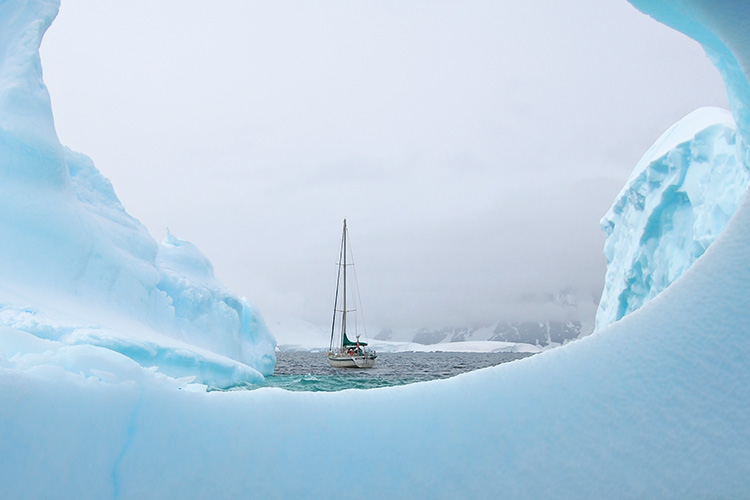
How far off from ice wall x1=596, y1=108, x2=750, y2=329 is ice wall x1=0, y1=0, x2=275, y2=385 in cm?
1220

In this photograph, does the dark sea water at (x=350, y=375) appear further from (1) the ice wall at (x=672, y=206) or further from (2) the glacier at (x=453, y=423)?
(2) the glacier at (x=453, y=423)

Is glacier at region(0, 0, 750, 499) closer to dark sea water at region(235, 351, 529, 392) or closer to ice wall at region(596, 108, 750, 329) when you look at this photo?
ice wall at region(596, 108, 750, 329)

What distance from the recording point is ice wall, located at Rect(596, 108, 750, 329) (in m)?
11.1

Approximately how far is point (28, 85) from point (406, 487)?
13576 mm

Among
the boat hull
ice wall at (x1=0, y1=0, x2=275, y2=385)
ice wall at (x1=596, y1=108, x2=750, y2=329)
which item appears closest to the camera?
ice wall at (x1=0, y1=0, x2=275, y2=385)

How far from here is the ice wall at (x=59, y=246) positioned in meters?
10.4

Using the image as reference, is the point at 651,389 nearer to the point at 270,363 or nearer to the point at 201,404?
the point at 201,404

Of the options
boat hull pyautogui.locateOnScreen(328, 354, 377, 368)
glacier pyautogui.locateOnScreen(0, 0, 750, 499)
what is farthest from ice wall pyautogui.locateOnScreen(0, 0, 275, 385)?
boat hull pyautogui.locateOnScreen(328, 354, 377, 368)

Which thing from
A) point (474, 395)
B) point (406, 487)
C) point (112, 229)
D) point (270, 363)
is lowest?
point (406, 487)

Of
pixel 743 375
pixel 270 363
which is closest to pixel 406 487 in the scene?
pixel 743 375

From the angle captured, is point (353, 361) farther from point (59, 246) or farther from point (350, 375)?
point (59, 246)

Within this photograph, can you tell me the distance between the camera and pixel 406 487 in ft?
7.79

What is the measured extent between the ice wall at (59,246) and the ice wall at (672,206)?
1220cm

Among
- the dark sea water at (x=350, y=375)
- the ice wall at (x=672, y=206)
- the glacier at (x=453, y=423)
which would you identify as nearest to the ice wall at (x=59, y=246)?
the dark sea water at (x=350, y=375)
